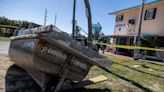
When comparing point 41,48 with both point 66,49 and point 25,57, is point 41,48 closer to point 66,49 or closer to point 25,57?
point 66,49

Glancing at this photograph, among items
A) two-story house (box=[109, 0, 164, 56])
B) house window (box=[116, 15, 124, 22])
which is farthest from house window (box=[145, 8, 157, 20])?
house window (box=[116, 15, 124, 22])

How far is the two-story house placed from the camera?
1844 centimetres

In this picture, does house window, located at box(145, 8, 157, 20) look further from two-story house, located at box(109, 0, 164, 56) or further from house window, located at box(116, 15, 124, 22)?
house window, located at box(116, 15, 124, 22)

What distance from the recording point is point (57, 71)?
489 cm

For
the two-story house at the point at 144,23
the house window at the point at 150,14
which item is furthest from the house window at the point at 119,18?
the house window at the point at 150,14

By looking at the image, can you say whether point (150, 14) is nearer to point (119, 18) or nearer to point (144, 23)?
point (144, 23)

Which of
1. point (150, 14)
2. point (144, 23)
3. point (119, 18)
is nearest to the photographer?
point (150, 14)

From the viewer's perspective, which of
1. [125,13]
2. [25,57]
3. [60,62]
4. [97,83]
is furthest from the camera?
[125,13]

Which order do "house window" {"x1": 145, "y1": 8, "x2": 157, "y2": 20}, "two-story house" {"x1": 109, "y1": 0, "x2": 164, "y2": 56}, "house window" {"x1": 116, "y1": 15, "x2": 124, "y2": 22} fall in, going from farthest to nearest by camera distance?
"house window" {"x1": 116, "y1": 15, "x2": 124, "y2": 22} → "house window" {"x1": 145, "y1": 8, "x2": 157, "y2": 20} → "two-story house" {"x1": 109, "y1": 0, "x2": 164, "y2": 56}

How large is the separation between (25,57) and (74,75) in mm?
1420

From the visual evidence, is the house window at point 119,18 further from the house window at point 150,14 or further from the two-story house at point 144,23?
the house window at point 150,14

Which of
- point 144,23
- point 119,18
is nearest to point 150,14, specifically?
point 144,23

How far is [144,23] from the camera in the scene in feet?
67.7

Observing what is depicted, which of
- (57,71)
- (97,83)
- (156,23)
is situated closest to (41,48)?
(57,71)
